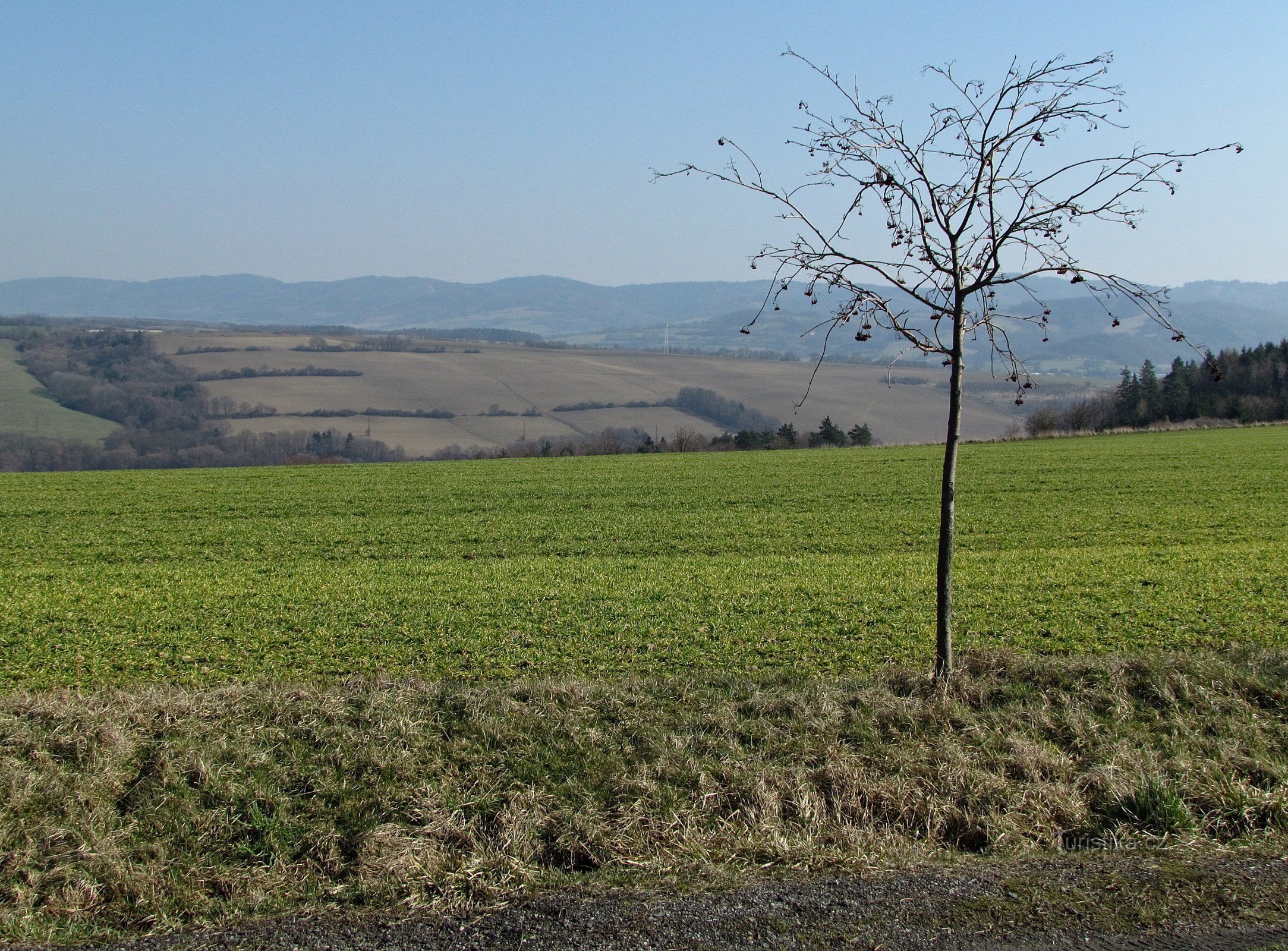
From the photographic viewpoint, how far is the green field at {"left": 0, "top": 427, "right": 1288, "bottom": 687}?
10789 millimetres

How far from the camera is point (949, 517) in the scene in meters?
7.75

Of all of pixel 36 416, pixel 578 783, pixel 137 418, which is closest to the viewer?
pixel 578 783

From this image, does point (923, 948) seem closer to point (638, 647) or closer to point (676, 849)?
point (676, 849)

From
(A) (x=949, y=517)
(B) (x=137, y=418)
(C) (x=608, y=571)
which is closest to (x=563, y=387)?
(B) (x=137, y=418)

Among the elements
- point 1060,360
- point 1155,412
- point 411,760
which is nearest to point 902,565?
point 411,760

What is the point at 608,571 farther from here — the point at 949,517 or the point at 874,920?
the point at 874,920

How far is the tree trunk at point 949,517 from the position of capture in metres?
7.57

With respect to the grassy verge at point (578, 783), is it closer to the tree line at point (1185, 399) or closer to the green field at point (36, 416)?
the tree line at point (1185, 399)

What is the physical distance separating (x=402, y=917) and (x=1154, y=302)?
656 cm

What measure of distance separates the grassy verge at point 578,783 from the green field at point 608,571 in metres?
2.47

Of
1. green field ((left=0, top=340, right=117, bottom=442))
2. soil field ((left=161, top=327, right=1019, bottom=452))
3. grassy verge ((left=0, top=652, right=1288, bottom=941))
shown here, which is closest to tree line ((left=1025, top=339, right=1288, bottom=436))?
soil field ((left=161, top=327, right=1019, bottom=452))

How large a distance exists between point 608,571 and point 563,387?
85.2m

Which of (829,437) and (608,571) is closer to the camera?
(608,571)

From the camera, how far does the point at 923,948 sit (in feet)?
13.2
